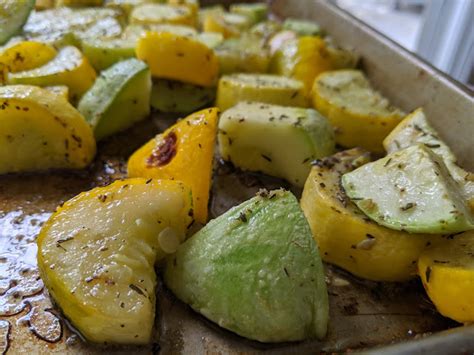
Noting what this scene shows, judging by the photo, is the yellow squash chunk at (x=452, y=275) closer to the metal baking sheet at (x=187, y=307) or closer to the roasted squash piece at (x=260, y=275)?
the metal baking sheet at (x=187, y=307)

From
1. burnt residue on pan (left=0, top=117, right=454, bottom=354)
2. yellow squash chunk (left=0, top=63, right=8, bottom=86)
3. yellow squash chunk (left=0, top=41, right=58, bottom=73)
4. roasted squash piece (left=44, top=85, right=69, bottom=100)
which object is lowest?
burnt residue on pan (left=0, top=117, right=454, bottom=354)

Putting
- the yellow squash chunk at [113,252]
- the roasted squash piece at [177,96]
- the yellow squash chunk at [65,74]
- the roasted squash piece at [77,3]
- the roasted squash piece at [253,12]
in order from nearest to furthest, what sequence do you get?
1. the yellow squash chunk at [113,252]
2. the yellow squash chunk at [65,74]
3. the roasted squash piece at [177,96]
4. the roasted squash piece at [77,3]
5. the roasted squash piece at [253,12]

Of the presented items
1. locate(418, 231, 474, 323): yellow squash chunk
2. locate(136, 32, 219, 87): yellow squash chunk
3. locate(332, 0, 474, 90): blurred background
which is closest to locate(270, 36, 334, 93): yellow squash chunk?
locate(136, 32, 219, 87): yellow squash chunk

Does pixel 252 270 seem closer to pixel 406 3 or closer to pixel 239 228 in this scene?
pixel 239 228

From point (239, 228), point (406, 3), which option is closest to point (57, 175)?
point (239, 228)

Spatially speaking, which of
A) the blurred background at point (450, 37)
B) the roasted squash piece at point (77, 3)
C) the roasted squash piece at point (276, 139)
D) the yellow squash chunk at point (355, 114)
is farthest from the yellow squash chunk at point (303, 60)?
the blurred background at point (450, 37)

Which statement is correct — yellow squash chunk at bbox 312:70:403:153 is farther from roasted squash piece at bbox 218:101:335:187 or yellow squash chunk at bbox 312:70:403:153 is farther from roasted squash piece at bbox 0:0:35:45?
roasted squash piece at bbox 0:0:35:45
